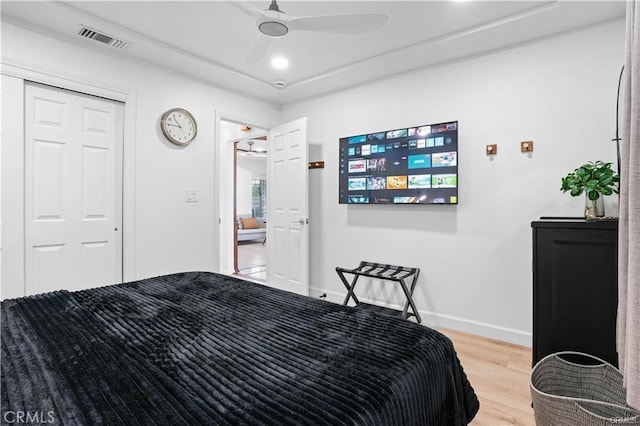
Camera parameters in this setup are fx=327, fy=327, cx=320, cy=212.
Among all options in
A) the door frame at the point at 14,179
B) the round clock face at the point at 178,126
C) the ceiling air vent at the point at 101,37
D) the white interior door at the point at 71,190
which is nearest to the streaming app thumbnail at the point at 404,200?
the round clock face at the point at 178,126

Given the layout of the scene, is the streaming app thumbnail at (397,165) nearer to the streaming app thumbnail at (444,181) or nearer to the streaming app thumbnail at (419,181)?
the streaming app thumbnail at (419,181)

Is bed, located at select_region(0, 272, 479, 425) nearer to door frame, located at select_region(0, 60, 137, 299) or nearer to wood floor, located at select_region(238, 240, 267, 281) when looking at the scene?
door frame, located at select_region(0, 60, 137, 299)

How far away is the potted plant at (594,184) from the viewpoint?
6.28ft

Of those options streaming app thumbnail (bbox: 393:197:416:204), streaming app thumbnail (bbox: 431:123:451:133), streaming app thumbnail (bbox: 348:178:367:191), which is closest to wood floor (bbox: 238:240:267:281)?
streaming app thumbnail (bbox: 348:178:367:191)

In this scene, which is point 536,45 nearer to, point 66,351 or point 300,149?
point 300,149

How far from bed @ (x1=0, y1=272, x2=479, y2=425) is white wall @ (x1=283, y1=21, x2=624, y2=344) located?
188cm

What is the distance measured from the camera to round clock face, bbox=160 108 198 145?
3.23 metres

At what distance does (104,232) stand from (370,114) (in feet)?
9.40

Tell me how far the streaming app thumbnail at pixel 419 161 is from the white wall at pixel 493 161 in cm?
31

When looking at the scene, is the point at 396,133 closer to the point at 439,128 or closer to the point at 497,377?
the point at 439,128

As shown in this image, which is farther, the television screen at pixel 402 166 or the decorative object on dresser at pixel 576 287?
the television screen at pixel 402 166

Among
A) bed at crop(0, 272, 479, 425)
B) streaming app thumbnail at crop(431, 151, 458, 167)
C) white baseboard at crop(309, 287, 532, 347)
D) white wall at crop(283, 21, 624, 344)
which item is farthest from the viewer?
streaming app thumbnail at crop(431, 151, 458, 167)

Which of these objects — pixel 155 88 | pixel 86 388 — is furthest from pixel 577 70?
pixel 155 88

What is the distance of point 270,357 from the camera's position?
101 centimetres
